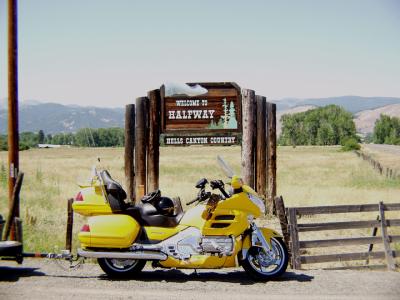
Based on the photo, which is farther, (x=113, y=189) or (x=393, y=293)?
(x=113, y=189)

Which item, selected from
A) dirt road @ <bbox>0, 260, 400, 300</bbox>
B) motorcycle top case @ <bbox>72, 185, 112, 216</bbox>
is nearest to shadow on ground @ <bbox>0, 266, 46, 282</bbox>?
dirt road @ <bbox>0, 260, 400, 300</bbox>

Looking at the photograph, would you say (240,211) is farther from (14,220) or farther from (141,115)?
(141,115)

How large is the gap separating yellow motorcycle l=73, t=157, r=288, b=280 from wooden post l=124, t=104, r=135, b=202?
516 centimetres

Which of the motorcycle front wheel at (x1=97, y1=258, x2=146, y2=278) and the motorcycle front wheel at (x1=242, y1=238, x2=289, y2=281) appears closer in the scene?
the motorcycle front wheel at (x1=242, y1=238, x2=289, y2=281)

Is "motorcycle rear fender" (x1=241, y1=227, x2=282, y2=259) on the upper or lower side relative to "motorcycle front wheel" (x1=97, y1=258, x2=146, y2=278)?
upper

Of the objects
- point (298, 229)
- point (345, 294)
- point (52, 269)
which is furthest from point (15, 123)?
point (345, 294)

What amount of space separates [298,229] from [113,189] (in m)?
3.16

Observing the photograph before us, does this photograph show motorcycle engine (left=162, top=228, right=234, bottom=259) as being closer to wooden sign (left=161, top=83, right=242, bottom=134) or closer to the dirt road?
the dirt road

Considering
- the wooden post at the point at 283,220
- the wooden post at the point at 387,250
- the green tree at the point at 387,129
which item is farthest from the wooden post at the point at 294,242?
the green tree at the point at 387,129

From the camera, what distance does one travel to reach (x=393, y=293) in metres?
7.39

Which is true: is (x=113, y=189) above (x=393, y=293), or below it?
above

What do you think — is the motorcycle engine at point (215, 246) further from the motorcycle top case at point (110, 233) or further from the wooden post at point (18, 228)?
the wooden post at point (18, 228)

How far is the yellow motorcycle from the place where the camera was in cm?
802

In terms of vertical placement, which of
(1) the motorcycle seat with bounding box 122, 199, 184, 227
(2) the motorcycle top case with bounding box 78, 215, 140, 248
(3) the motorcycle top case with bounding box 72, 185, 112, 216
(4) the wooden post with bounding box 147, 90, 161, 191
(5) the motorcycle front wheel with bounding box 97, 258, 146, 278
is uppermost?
(4) the wooden post with bounding box 147, 90, 161, 191
